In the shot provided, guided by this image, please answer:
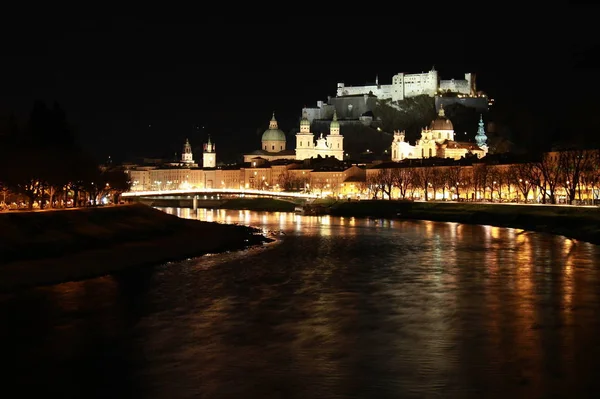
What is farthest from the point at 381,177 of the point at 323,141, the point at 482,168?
the point at 323,141

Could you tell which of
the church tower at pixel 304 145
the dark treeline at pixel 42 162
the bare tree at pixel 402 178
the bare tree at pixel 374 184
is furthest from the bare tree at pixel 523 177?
the church tower at pixel 304 145

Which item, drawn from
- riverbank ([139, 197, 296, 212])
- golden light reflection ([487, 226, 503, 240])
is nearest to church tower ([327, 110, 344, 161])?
riverbank ([139, 197, 296, 212])

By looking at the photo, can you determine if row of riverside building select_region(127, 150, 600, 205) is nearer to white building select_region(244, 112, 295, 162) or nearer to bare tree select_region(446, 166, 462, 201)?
bare tree select_region(446, 166, 462, 201)

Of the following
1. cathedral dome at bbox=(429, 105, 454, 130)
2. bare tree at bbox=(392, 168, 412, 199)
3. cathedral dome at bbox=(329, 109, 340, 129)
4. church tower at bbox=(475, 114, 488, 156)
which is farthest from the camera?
cathedral dome at bbox=(329, 109, 340, 129)

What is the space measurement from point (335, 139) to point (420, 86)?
16.4 m

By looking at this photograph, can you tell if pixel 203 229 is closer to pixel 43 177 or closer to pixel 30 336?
pixel 43 177

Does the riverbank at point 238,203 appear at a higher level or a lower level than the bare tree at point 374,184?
lower

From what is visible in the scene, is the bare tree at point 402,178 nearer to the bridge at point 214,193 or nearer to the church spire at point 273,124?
the bridge at point 214,193

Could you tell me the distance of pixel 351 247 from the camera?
42.6 metres

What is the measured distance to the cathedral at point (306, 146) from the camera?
473 feet

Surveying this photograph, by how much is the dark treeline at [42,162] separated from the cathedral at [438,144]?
74.0 metres

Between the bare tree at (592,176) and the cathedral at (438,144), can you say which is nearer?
the bare tree at (592,176)

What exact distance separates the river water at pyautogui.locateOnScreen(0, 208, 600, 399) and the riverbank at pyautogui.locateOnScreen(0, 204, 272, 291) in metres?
1.63

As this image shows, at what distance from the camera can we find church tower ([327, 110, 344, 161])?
472ft
